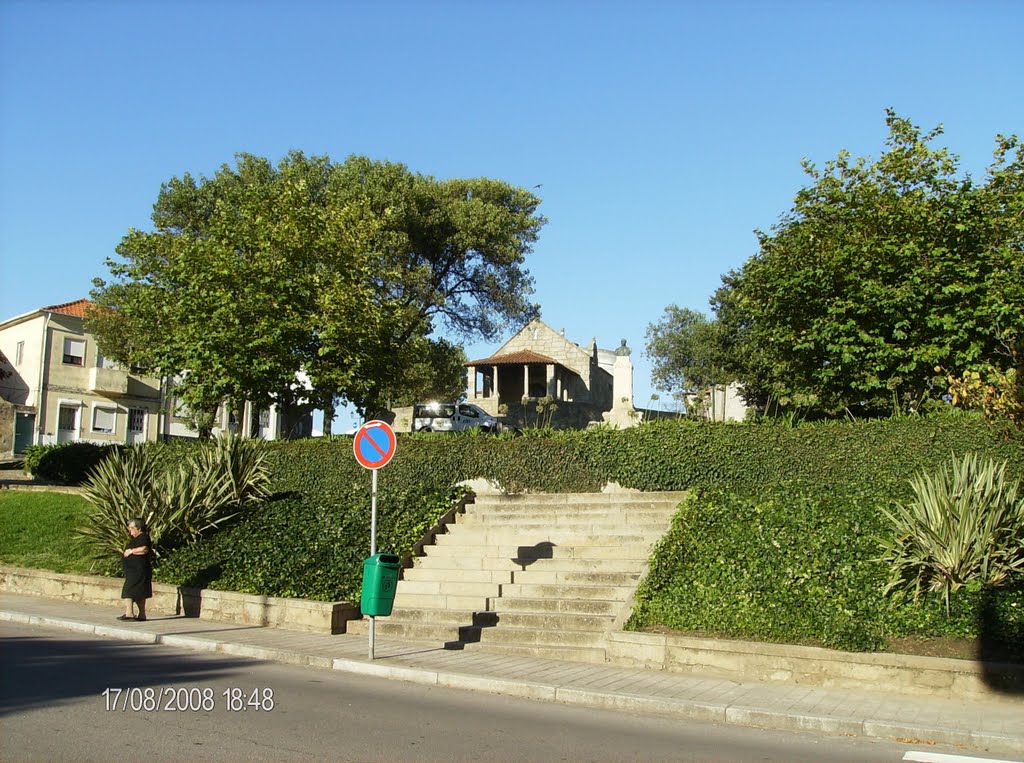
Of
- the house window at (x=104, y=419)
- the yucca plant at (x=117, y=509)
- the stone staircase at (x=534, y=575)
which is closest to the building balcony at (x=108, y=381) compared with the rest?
the house window at (x=104, y=419)

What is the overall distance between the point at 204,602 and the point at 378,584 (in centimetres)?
449

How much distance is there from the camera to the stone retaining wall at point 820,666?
8742 mm

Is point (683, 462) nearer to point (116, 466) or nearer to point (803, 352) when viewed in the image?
point (803, 352)

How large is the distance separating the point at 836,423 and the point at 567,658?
23.1 feet

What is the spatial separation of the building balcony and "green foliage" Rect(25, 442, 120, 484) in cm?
2113

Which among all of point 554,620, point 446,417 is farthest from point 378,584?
point 446,417

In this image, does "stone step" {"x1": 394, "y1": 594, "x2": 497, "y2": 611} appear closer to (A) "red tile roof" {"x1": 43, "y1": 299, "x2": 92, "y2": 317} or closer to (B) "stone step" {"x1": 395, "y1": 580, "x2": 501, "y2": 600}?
(B) "stone step" {"x1": 395, "y1": 580, "x2": 501, "y2": 600}

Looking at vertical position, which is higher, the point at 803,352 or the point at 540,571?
the point at 803,352

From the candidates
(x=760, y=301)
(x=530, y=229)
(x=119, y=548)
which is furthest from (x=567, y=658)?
(x=530, y=229)

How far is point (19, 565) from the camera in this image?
1702 cm

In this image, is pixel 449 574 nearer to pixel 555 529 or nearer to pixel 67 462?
pixel 555 529

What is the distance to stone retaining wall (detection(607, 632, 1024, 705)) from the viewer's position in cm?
874

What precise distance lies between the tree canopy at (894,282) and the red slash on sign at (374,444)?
901cm

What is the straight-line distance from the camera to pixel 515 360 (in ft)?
192
